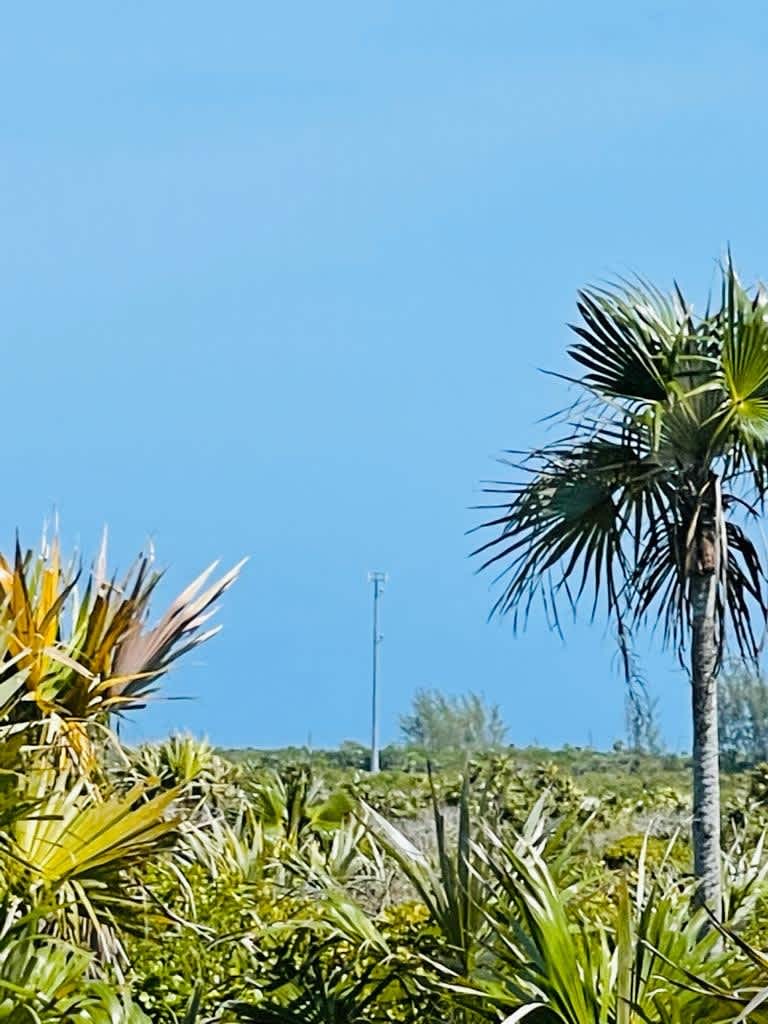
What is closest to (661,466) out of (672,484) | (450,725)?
(672,484)

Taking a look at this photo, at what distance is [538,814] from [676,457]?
334 cm

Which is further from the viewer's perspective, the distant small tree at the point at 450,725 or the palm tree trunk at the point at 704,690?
the distant small tree at the point at 450,725

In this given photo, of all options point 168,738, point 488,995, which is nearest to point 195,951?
point 488,995

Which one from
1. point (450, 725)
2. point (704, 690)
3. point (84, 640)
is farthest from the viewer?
point (450, 725)

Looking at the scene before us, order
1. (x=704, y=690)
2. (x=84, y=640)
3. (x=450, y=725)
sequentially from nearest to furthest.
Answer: (x=84, y=640) → (x=704, y=690) → (x=450, y=725)

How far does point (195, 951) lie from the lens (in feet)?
29.7

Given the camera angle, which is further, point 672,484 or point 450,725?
point 450,725

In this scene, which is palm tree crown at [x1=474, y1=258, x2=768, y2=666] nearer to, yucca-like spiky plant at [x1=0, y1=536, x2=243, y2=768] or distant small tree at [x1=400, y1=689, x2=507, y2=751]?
yucca-like spiky plant at [x1=0, y1=536, x2=243, y2=768]

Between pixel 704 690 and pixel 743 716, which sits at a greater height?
pixel 743 716

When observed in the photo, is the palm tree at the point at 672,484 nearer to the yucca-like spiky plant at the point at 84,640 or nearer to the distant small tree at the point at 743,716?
the yucca-like spiky plant at the point at 84,640

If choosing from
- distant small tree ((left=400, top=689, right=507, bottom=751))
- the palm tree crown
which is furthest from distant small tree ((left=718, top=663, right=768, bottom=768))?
the palm tree crown

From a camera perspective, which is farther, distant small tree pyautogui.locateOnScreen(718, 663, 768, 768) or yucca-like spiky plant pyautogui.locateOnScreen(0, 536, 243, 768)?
distant small tree pyautogui.locateOnScreen(718, 663, 768, 768)

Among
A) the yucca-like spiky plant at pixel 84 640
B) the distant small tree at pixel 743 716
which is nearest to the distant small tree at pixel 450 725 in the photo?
the distant small tree at pixel 743 716

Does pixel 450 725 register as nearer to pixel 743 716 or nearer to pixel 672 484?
pixel 743 716
